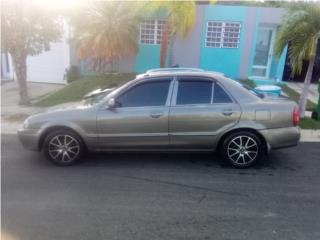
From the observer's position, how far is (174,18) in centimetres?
1086

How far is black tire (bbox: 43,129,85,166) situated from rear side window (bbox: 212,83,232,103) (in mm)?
2347

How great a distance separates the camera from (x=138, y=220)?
3504 millimetres

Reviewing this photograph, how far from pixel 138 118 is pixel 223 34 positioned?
9.25m

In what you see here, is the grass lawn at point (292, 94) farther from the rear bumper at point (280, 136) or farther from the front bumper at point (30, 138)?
the front bumper at point (30, 138)

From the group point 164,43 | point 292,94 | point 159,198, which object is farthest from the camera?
point 164,43

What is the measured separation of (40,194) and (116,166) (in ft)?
→ 4.37

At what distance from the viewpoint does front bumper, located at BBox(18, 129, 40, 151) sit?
4945 mm

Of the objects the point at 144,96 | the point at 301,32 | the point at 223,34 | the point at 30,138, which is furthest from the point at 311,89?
the point at 30,138

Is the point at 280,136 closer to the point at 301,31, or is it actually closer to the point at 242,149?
the point at 242,149

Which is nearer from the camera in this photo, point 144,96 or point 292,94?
point 144,96

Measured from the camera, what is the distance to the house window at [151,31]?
12703 millimetres

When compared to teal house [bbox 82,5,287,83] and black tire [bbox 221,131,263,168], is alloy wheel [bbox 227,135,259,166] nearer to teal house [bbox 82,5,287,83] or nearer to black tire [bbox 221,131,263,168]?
black tire [bbox 221,131,263,168]

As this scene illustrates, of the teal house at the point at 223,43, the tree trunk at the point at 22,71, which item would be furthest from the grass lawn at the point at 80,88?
the teal house at the point at 223,43

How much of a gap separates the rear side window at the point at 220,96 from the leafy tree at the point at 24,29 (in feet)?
19.6
